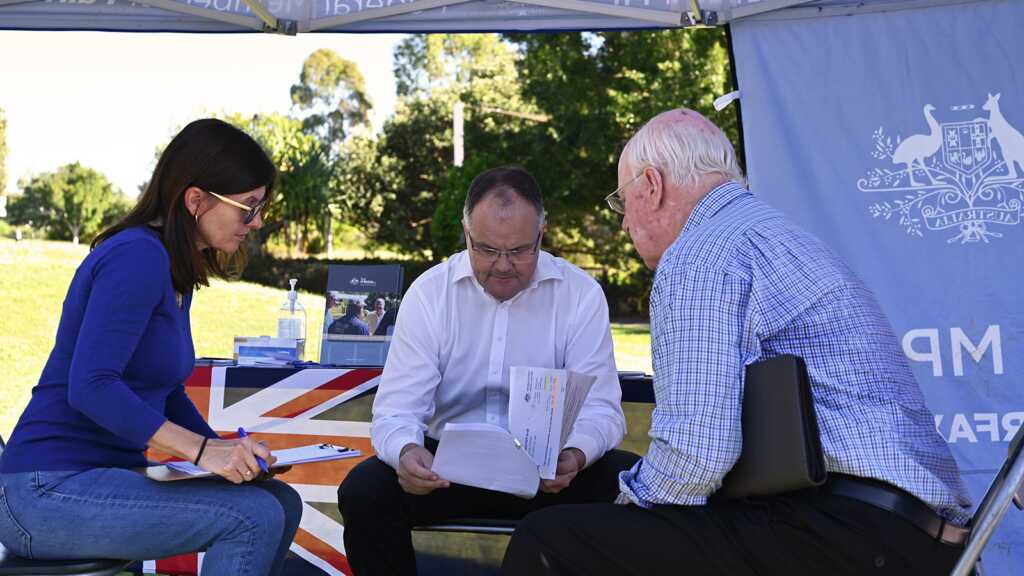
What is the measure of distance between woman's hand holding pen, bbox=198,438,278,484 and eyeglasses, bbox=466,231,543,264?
98 cm

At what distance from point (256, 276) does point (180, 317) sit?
67.5 ft

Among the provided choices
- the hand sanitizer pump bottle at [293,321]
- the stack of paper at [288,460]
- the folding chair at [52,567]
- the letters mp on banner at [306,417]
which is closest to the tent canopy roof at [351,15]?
the hand sanitizer pump bottle at [293,321]

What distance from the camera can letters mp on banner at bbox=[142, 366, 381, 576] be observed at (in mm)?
3756

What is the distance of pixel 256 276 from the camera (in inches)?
890

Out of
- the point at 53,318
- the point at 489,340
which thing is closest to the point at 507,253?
the point at 489,340

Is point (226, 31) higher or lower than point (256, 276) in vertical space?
higher

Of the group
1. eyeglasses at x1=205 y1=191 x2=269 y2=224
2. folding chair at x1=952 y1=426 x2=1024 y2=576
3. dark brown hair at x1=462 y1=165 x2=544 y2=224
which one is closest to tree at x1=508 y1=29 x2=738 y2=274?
dark brown hair at x1=462 y1=165 x2=544 y2=224

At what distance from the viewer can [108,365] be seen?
7.45ft

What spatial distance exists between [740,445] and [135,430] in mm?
1275

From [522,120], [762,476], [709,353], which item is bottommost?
[762,476]

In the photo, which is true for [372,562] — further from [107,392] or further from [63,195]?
[63,195]

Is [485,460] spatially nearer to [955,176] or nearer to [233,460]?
[233,460]

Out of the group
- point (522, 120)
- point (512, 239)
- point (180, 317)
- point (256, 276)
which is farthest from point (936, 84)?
point (522, 120)

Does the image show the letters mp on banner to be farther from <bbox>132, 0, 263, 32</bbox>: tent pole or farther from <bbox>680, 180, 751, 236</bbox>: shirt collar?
<bbox>680, 180, 751, 236</bbox>: shirt collar
